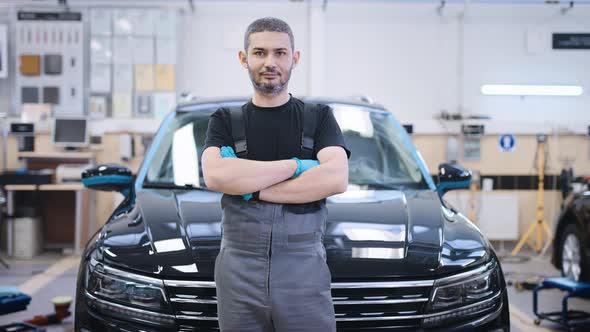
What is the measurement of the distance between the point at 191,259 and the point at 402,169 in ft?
4.42

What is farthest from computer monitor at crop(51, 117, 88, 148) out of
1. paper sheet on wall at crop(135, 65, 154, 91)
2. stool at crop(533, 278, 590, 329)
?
stool at crop(533, 278, 590, 329)

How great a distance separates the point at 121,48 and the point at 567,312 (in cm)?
618

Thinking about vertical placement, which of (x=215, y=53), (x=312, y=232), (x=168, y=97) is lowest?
(x=312, y=232)

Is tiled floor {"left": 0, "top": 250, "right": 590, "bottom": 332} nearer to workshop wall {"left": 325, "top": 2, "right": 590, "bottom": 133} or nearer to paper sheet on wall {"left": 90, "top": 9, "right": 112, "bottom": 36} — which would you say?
workshop wall {"left": 325, "top": 2, "right": 590, "bottom": 133}

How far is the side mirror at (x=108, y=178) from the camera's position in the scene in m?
2.87

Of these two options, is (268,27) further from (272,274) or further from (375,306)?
(375,306)

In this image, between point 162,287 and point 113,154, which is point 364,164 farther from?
point 113,154

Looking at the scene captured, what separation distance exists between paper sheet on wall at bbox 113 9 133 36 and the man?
7.06m

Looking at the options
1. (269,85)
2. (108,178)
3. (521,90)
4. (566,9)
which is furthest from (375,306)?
(566,9)

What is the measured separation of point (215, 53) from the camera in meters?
8.70

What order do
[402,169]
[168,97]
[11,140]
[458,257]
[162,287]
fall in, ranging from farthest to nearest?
1. [168,97]
2. [11,140]
3. [402,169]
4. [458,257]
5. [162,287]

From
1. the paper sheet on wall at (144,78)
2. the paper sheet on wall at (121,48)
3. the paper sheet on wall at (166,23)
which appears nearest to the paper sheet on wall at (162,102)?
the paper sheet on wall at (144,78)

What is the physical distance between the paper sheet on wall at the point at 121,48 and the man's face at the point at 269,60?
23.4 feet

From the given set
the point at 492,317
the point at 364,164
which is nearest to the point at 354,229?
the point at 492,317
